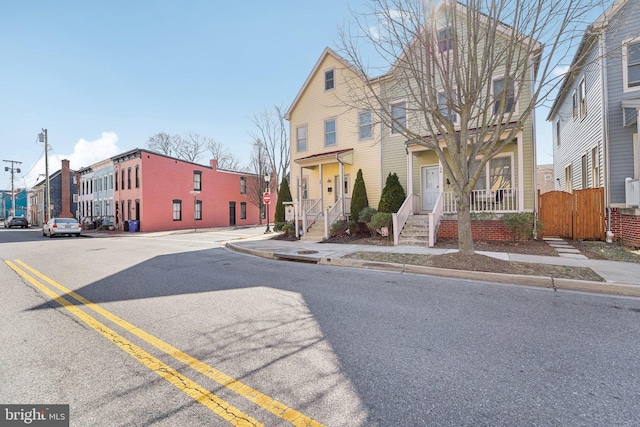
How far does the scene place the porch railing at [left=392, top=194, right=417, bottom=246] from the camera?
11406 mm

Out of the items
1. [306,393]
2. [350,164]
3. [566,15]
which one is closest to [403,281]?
[306,393]

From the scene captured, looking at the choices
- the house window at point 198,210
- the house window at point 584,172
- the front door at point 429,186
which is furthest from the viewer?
the house window at point 198,210

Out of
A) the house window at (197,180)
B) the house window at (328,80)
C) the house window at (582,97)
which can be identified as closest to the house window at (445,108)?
the house window at (582,97)

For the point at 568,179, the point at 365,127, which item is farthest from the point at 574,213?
the point at 365,127

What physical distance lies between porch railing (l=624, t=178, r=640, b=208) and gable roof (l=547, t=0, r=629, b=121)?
3.78 metres

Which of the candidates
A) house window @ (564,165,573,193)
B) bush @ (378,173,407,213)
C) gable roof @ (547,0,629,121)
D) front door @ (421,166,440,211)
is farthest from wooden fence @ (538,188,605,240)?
house window @ (564,165,573,193)

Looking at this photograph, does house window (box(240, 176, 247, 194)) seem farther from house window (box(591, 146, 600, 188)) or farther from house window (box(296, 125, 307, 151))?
house window (box(591, 146, 600, 188))

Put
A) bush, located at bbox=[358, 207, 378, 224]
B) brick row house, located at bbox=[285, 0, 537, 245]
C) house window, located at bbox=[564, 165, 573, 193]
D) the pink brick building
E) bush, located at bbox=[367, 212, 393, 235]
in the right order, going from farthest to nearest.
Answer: the pink brick building < house window, located at bbox=[564, 165, 573, 193] < bush, located at bbox=[358, 207, 378, 224] < bush, located at bbox=[367, 212, 393, 235] < brick row house, located at bbox=[285, 0, 537, 245]

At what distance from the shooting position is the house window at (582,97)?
12.7 meters

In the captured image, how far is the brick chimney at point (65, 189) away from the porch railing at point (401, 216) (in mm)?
46260

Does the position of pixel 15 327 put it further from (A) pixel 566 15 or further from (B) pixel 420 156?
(B) pixel 420 156

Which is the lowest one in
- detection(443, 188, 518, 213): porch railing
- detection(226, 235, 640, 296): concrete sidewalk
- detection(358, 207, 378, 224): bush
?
detection(226, 235, 640, 296): concrete sidewalk

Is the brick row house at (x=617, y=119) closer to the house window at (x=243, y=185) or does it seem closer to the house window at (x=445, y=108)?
the house window at (x=445, y=108)

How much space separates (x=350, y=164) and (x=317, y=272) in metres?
9.43
